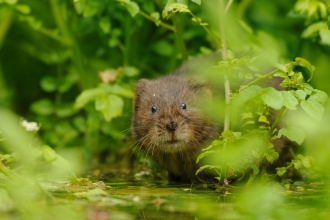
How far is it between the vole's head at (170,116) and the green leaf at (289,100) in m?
1.14

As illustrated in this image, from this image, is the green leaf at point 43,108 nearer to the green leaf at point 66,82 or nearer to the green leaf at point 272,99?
the green leaf at point 66,82

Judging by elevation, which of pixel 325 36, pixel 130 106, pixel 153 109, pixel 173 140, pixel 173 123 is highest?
pixel 325 36

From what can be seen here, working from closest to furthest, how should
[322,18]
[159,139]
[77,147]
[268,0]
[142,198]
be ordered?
1. [142,198]
2. [159,139]
3. [322,18]
4. [77,147]
5. [268,0]

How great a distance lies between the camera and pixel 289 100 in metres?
3.46

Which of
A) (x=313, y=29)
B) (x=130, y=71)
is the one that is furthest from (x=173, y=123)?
(x=313, y=29)

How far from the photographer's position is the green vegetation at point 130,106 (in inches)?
139

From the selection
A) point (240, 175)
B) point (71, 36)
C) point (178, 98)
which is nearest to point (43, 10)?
point (71, 36)

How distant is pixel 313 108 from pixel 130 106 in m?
2.47

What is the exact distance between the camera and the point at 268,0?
718cm

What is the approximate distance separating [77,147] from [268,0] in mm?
2645

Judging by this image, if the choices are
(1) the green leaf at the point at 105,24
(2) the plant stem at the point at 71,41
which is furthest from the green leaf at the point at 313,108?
(2) the plant stem at the point at 71,41

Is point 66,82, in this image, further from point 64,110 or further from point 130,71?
point 130,71

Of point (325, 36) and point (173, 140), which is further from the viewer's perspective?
point (325, 36)

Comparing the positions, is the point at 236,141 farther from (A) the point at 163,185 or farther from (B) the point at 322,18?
(B) the point at 322,18
